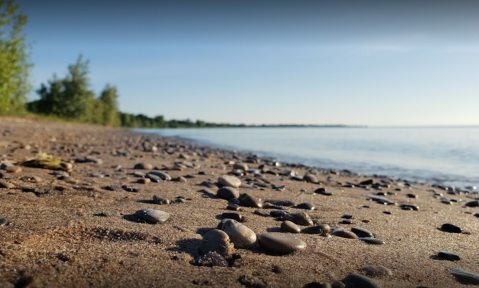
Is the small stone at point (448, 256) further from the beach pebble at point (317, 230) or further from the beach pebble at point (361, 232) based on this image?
the beach pebble at point (317, 230)

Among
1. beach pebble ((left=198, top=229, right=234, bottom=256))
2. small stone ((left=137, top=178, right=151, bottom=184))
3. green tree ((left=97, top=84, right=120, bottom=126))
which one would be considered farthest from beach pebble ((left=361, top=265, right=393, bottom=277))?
green tree ((left=97, top=84, right=120, bottom=126))

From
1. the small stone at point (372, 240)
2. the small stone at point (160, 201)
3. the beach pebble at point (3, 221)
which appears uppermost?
the beach pebble at point (3, 221)

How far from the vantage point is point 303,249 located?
219 centimetres

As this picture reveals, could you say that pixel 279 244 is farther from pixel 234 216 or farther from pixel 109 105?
pixel 109 105

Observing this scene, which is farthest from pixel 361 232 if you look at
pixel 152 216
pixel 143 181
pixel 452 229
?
pixel 143 181

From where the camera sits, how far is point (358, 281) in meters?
1.73

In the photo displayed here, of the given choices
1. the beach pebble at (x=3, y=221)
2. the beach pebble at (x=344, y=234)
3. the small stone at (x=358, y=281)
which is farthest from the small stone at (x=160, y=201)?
the small stone at (x=358, y=281)

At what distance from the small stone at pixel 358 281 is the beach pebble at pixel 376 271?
0.14 m

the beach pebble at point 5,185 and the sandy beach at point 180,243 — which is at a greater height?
the beach pebble at point 5,185

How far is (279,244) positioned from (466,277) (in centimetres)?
110

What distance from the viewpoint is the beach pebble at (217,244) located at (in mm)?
2002

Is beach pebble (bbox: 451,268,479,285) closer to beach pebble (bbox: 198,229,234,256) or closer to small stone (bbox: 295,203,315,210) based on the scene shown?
beach pebble (bbox: 198,229,234,256)

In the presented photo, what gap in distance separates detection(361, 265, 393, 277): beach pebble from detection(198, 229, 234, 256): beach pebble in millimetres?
824

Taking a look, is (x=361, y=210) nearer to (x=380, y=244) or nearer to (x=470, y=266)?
(x=380, y=244)
